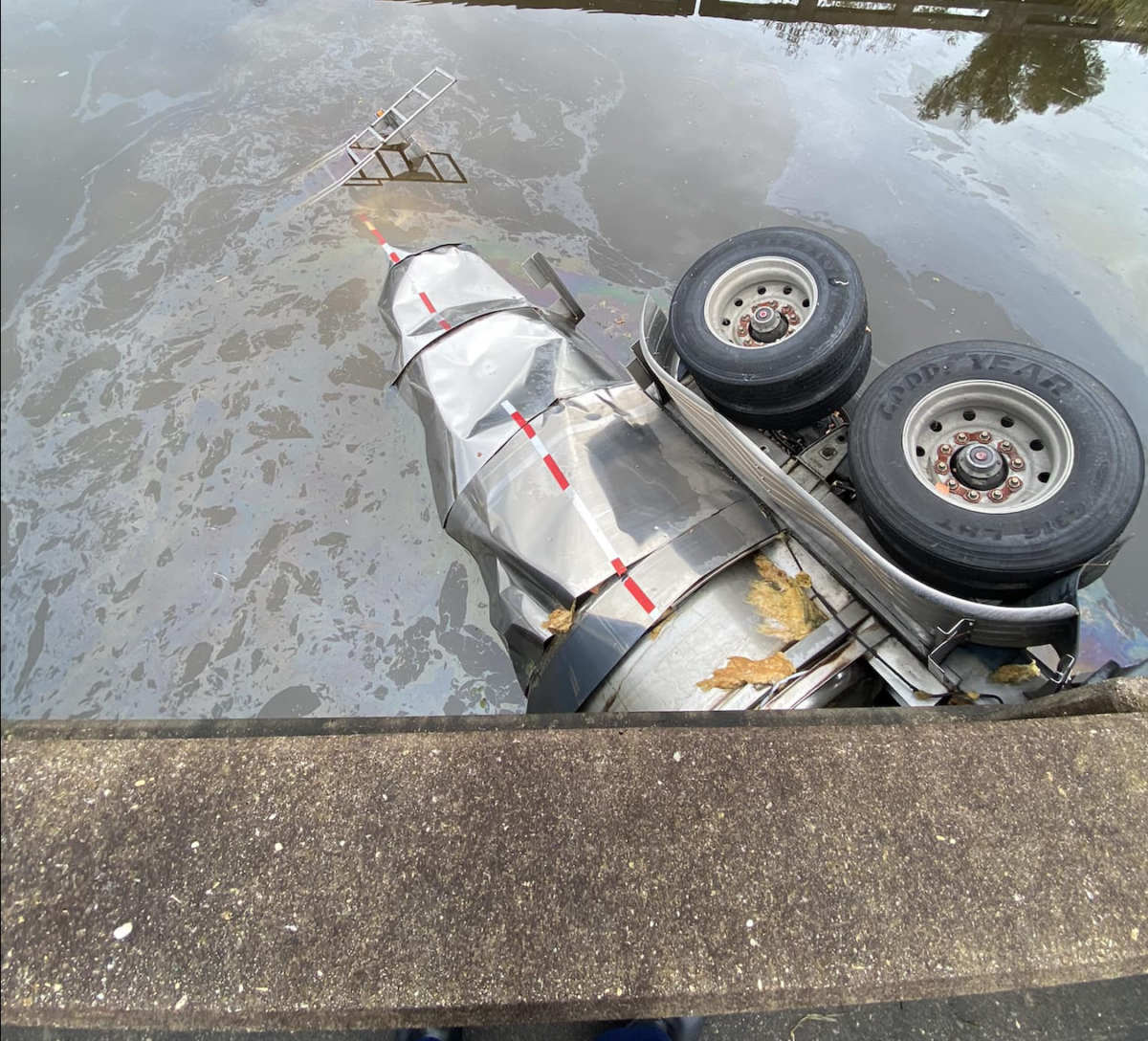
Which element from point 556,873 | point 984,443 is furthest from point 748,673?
point 984,443

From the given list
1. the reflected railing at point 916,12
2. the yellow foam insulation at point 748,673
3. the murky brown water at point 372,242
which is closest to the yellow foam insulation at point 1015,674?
the yellow foam insulation at point 748,673

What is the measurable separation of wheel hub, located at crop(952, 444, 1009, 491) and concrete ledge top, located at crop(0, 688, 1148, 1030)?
995 millimetres

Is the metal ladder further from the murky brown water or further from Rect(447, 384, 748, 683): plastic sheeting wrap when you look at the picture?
Rect(447, 384, 748, 683): plastic sheeting wrap

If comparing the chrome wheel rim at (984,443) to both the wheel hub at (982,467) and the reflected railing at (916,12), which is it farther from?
the reflected railing at (916,12)

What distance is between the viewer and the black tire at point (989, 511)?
2.26 metres

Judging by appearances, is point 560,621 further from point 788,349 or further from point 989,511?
point 989,511

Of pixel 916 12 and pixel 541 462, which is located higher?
pixel 916 12

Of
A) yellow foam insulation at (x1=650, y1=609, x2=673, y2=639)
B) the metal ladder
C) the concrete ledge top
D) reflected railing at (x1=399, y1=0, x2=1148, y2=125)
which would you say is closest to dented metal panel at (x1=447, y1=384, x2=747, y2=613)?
yellow foam insulation at (x1=650, y1=609, x2=673, y2=639)

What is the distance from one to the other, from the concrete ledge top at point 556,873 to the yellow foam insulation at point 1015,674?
366mm

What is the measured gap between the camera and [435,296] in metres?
4.08

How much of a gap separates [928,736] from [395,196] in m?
5.43

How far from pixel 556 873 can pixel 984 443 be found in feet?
7.33

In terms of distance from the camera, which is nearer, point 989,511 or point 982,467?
point 989,511

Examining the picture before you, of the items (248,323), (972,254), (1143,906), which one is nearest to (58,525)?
(248,323)
